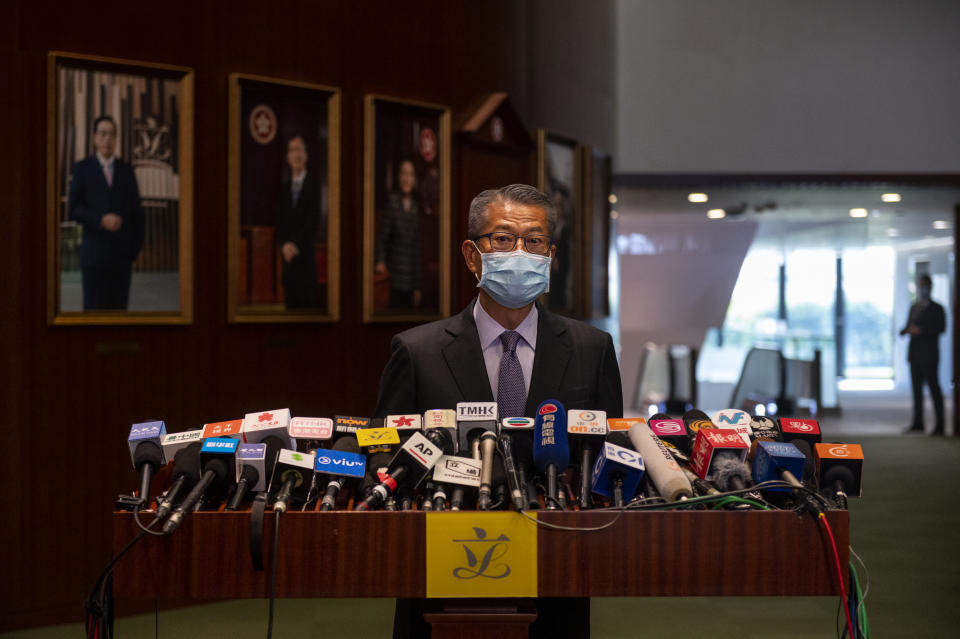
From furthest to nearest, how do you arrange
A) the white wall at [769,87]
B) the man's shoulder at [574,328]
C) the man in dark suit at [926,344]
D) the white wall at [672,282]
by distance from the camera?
the white wall at [672,282]
the man in dark suit at [926,344]
the white wall at [769,87]
the man's shoulder at [574,328]

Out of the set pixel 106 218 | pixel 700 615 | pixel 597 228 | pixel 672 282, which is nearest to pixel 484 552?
pixel 700 615

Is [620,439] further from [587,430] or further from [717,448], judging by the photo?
[717,448]

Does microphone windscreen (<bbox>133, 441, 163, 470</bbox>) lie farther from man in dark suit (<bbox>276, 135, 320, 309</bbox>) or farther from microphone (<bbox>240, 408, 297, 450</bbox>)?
man in dark suit (<bbox>276, 135, 320, 309</bbox>)

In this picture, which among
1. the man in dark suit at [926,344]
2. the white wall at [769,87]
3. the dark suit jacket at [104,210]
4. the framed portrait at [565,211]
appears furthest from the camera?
the man in dark suit at [926,344]

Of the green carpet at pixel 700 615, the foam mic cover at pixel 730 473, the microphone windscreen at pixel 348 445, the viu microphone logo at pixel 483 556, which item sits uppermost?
the microphone windscreen at pixel 348 445

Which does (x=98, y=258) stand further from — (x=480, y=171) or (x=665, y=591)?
(x=665, y=591)

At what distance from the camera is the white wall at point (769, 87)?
8914 mm

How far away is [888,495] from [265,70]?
561 cm

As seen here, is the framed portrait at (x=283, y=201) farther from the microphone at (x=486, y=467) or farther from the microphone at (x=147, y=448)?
the microphone at (x=486, y=467)

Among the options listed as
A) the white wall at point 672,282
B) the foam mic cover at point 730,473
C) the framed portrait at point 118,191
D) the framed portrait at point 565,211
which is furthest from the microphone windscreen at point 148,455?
the white wall at point 672,282

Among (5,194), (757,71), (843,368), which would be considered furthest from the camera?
(843,368)

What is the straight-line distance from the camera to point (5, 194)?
3992mm

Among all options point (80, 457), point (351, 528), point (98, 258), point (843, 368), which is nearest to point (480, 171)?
point (98, 258)

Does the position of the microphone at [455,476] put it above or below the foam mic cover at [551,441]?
below
